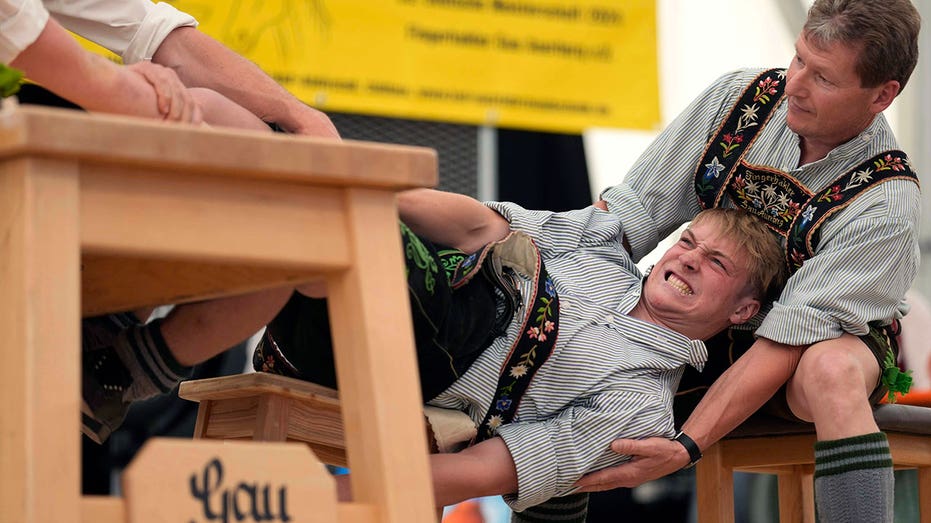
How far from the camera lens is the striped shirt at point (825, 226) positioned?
1684 millimetres

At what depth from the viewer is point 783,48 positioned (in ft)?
Result: 11.9

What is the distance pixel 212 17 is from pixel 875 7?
1.66 metres

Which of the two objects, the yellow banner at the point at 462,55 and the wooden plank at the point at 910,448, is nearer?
the wooden plank at the point at 910,448

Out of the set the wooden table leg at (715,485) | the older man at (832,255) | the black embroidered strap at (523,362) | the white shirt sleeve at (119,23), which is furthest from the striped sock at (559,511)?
the white shirt sleeve at (119,23)

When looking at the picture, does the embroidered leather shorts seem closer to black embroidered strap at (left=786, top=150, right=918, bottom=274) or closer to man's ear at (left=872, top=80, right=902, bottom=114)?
black embroidered strap at (left=786, top=150, right=918, bottom=274)

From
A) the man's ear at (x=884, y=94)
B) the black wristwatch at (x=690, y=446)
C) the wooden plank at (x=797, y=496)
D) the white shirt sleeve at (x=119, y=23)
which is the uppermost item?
the white shirt sleeve at (x=119, y=23)

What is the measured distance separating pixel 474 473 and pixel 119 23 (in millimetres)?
688

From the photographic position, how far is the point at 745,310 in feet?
5.98

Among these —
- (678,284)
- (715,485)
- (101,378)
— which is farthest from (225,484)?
(715,485)

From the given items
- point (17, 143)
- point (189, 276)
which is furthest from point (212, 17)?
point (17, 143)

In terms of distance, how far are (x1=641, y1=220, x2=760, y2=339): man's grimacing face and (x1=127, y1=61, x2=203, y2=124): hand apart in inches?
32.8

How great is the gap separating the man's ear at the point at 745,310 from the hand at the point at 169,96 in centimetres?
94

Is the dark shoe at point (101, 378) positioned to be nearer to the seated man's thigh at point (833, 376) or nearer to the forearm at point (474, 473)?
the forearm at point (474, 473)

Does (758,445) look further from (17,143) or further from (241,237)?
(17,143)
